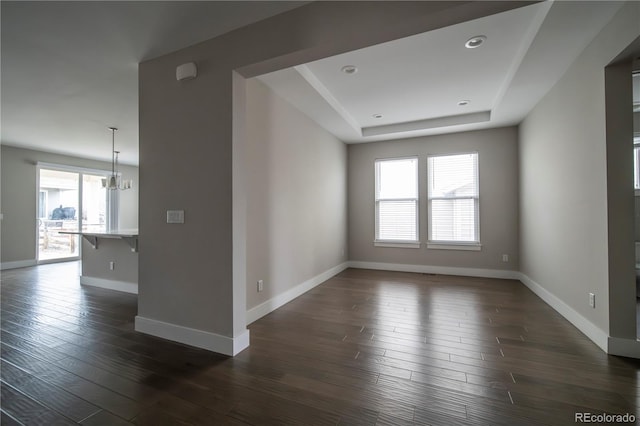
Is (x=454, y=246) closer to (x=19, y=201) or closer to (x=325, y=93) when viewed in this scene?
(x=325, y=93)

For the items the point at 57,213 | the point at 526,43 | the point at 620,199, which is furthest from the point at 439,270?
the point at 57,213

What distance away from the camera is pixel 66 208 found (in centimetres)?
723

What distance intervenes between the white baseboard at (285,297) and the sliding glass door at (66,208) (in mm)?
6453

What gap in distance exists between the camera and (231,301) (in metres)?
2.35

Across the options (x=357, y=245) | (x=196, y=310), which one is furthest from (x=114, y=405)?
(x=357, y=245)

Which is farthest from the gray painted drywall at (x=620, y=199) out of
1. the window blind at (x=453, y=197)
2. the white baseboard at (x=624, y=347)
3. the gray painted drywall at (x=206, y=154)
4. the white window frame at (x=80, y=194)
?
the white window frame at (x=80, y=194)

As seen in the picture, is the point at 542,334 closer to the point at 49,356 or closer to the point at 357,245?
the point at 357,245

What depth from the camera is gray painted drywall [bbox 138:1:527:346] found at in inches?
81.5

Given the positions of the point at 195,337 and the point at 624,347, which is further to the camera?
the point at 195,337

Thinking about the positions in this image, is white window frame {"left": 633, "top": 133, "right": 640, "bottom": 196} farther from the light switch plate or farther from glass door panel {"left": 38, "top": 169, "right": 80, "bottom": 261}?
glass door panel {"left": 38, "top": 169, "right": 80, "bottom": 261}

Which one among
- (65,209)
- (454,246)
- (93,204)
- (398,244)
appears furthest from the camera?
(93,204)

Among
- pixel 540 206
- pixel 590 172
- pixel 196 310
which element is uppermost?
pixel 590 172

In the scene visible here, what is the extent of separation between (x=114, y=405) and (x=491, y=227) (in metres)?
5.66

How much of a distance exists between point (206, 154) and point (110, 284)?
11.7 feet
